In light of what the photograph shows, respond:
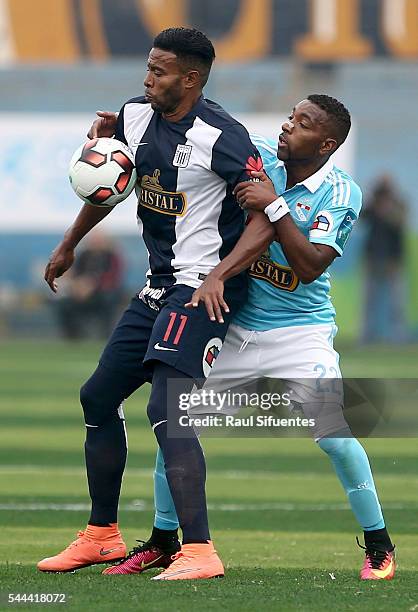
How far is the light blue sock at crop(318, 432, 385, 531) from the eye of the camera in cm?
613

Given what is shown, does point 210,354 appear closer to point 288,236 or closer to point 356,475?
point 288,236

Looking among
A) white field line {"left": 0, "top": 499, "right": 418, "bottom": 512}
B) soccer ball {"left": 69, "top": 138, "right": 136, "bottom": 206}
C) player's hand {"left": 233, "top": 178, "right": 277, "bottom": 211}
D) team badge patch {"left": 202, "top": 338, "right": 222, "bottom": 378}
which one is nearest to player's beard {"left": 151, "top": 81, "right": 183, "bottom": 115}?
soccer ball {"left": 69, "top": 138, "right": 136, "bottom": 206}

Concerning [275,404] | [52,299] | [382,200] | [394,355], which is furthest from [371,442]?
[52,299]

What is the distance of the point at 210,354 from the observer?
6.06 metres

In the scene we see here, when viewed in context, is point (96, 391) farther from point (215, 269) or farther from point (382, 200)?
point (382, 200)

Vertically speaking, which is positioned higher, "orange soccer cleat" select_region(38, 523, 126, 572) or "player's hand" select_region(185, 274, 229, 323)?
"player's hand" select_region(185, 274, 229, 323)

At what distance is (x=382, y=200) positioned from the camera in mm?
23047

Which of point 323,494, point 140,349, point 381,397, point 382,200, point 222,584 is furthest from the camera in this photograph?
point 382,200

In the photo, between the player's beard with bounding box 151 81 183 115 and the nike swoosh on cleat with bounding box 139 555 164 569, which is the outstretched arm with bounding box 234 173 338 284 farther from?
the nike swoosh on cleat with bounding box 139 555 164 569

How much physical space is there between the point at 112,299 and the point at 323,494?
47.9 feet

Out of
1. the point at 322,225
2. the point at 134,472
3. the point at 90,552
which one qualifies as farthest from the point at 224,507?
the point at 322,225

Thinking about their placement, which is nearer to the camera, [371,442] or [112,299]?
[371,442]

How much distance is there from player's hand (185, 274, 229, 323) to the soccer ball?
626 millimetres

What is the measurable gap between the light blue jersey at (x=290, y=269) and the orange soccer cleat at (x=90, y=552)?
3.73 feet
